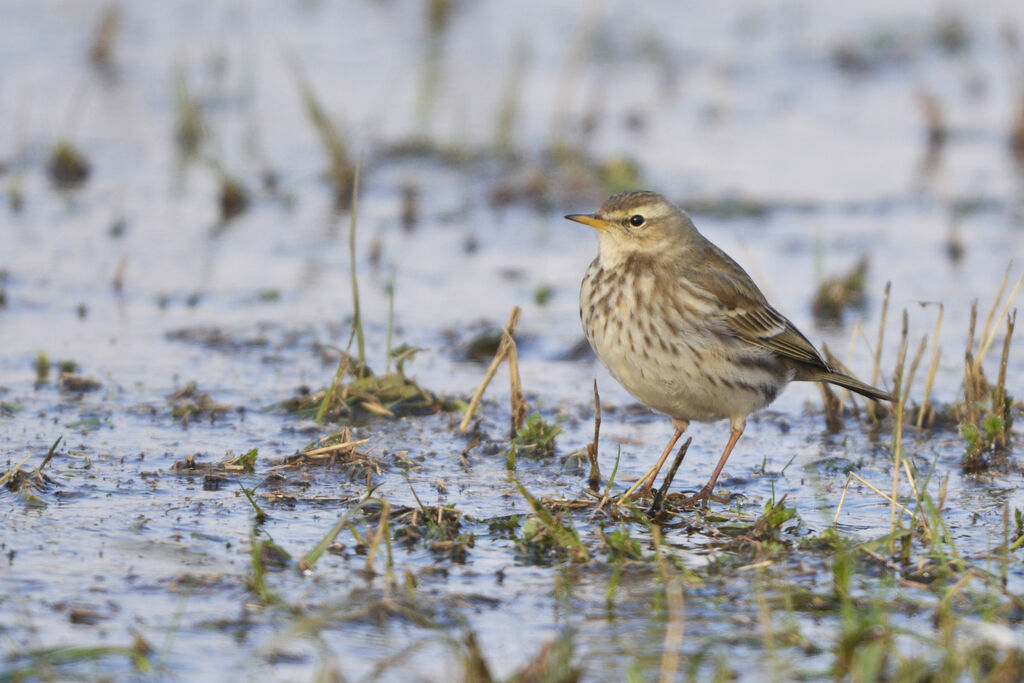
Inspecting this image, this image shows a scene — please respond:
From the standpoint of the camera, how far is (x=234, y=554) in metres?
5.20

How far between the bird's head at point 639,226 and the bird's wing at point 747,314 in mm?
195

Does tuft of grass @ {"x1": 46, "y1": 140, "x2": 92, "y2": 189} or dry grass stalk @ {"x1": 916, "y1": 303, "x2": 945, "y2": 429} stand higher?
tuft of grass @ {"x1": 46, "y1": 140, "x2": 92, "y2": 189}

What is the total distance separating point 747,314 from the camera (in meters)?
6.61

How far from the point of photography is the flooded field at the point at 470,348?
4711 millimetres

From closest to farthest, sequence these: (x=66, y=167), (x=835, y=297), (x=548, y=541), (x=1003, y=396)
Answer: (x=548, y=541), (x=1003, y=396), (x=835, y=297), (x=66, y=167)

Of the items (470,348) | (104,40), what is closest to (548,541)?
(470,348)

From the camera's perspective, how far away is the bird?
20.5 feet

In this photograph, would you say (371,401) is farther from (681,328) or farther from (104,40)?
(104,40)

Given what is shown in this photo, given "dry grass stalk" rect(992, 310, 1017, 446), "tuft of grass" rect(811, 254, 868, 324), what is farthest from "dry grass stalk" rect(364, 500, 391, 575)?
"tuft of grass" rect(811, 254, 868, 324)

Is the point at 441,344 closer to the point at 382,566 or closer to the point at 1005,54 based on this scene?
the point at 382,566

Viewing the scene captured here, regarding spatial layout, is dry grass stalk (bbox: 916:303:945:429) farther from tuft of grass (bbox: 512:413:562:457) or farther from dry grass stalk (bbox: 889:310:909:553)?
tuft of grass (bbox: 512:413:562:457)

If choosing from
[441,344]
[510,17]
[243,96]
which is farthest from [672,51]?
[441,344]

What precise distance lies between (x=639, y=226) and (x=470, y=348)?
2095 millimetres

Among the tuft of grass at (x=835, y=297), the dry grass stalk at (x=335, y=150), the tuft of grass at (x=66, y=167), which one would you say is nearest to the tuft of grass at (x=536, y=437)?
the tuft of grass at (x=835, y=297)
